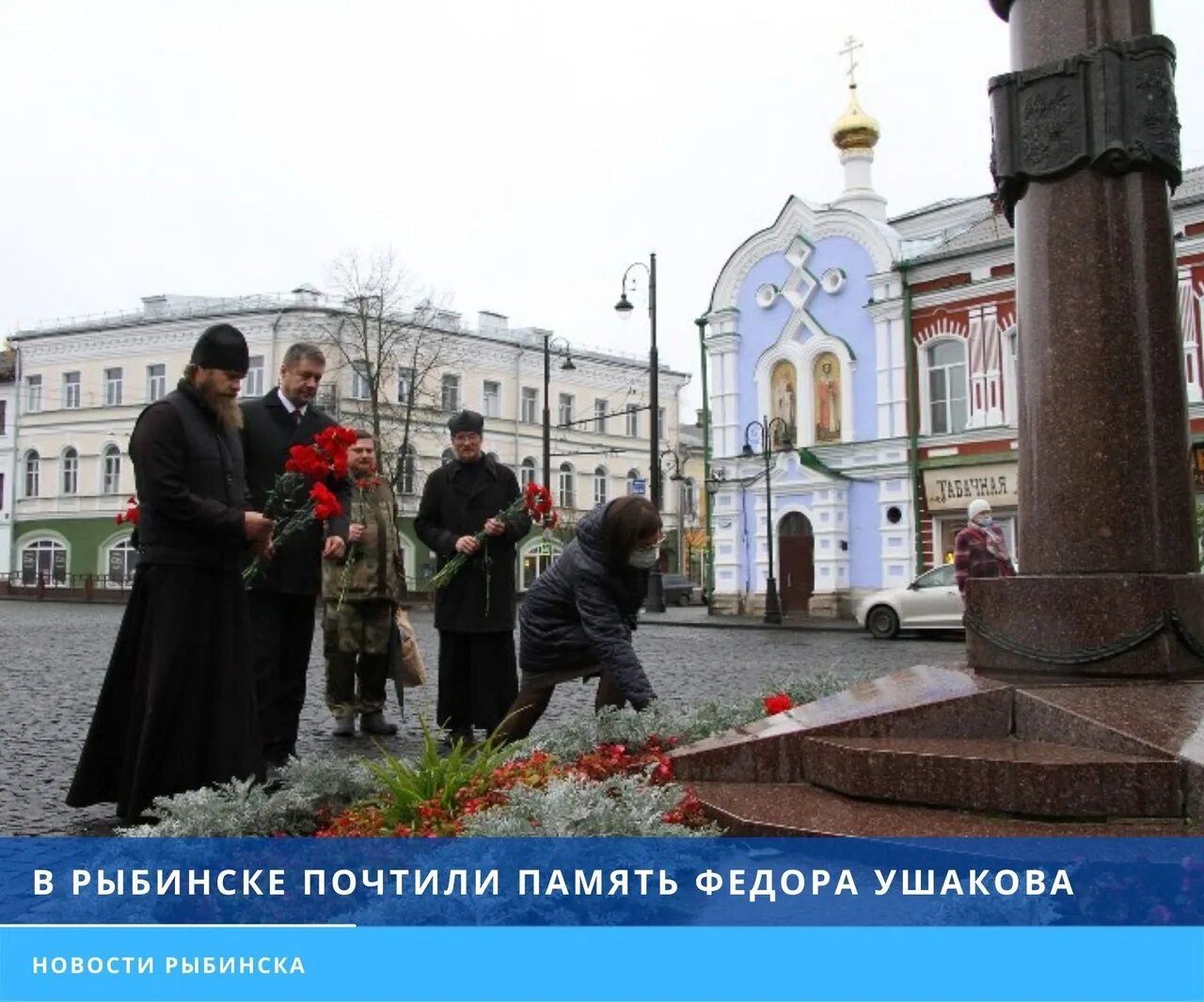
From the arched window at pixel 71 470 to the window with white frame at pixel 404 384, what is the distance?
13356 millimetres

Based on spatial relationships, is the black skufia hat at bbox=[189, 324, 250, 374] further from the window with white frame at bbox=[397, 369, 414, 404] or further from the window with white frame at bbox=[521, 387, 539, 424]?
the window with white frame at bbox=[521, 387, 539, 424]

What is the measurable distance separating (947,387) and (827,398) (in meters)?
3.03

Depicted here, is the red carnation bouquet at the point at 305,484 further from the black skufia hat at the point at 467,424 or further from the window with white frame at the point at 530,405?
the window with white frame at the point at 530,405

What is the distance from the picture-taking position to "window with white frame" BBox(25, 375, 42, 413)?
49.1m

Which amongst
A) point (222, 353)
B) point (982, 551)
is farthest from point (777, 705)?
point (982, 551)

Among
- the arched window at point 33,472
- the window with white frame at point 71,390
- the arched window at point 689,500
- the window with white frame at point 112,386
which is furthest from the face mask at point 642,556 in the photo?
the arched window at point 689,500

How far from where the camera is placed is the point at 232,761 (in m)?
4.38

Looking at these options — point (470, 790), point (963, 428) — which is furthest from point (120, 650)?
point (963, 428)

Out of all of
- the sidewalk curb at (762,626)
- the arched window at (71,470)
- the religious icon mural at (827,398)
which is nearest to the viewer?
the sidewalk curb at (762,626)

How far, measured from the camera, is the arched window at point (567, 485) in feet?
171

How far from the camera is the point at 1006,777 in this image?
373 cm

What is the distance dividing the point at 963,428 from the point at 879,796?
2443 centimetres

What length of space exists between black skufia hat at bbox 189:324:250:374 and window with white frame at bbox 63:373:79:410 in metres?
48.2

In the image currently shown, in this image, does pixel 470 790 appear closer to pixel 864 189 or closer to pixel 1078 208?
pixel 1078 208
